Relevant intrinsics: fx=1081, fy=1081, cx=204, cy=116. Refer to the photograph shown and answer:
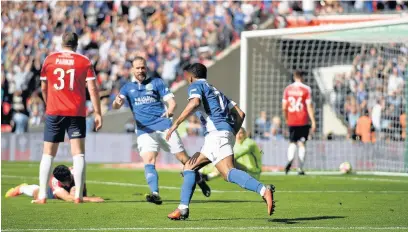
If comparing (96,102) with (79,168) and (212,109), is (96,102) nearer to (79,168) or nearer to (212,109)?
(79,168)

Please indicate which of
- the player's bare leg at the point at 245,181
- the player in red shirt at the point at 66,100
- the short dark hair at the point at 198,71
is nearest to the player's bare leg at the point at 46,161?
the player in red shirt at the point at 66,100

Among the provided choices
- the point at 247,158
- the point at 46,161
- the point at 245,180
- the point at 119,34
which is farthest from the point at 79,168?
the point at 119,34

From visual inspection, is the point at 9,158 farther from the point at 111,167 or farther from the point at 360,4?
the point at 360,4

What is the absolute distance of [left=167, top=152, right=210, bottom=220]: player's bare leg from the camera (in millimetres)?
11289

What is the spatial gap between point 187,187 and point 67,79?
292 centimetres

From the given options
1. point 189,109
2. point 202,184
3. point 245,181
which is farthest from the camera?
point 202,184

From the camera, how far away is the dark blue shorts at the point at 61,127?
13594 millimetres

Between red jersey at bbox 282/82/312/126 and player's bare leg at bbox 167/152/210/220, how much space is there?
10810mm

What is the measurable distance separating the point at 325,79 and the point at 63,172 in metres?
16.3

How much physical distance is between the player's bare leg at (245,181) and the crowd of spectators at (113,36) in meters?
19.7

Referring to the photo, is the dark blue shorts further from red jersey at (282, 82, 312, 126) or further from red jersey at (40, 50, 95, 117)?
red jersey at (282, 82, 312, 126)

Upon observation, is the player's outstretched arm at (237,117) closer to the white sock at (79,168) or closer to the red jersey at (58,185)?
the white sock at (79,168)

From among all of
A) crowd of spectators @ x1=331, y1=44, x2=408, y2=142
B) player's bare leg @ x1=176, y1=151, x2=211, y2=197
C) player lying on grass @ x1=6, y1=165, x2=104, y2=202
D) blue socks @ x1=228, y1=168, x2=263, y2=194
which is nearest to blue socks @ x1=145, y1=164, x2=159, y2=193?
player's bare leg @ x1=176, y1=151, x2=211, y2=197

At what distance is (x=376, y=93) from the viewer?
2647cm
